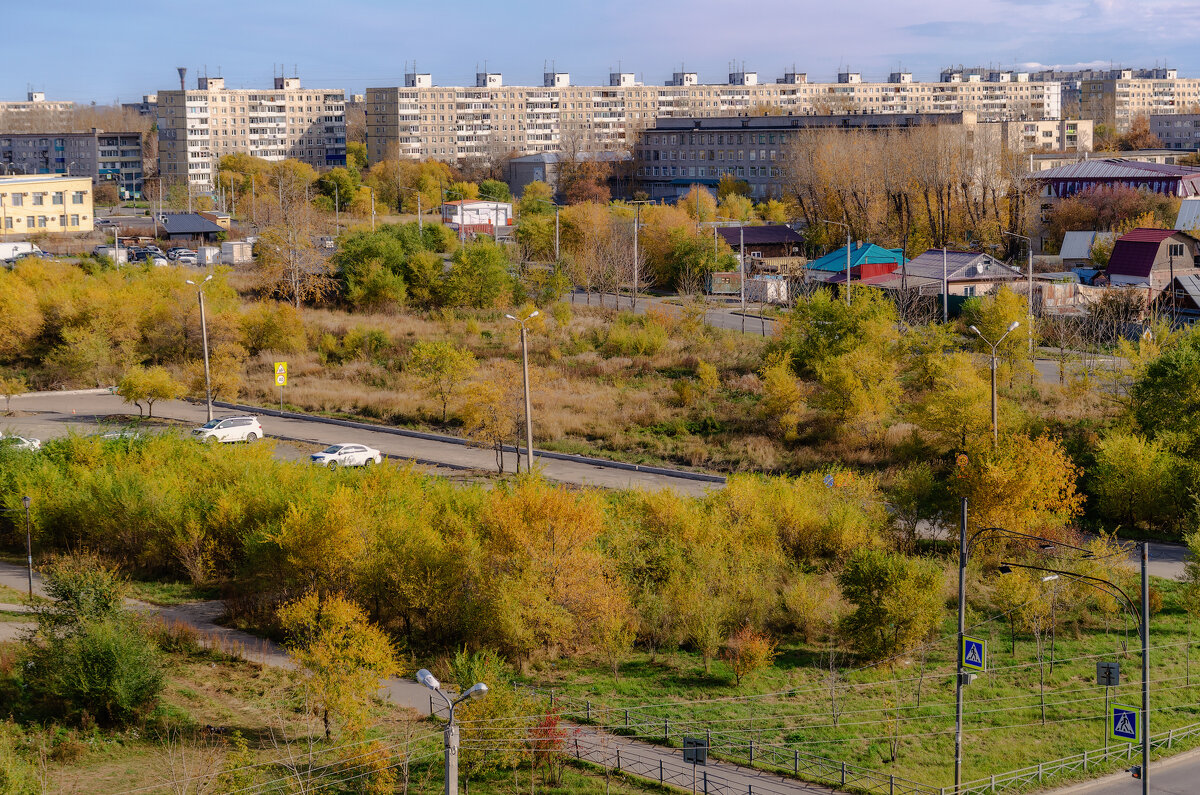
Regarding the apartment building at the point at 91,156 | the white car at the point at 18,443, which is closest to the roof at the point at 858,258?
the white car at the point at 18,443

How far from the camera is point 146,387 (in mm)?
36594

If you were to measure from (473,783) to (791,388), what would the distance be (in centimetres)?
2156

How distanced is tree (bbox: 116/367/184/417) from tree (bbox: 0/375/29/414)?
5144 mm

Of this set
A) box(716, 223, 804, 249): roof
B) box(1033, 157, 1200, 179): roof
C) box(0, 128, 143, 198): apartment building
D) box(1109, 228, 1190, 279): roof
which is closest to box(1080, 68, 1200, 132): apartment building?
box(1033, 157, 1200, 179): roof

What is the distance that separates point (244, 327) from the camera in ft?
155

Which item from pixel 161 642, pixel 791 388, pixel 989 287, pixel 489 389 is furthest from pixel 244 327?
pixel 989 287

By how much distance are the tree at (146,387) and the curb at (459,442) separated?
2778mm

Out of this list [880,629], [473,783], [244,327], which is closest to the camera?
[473,783]

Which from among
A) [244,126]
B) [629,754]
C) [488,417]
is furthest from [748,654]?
[244,126]

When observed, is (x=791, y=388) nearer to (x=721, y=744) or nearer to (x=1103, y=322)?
(x=1103, y=322)

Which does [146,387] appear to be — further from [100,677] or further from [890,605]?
[890,605]

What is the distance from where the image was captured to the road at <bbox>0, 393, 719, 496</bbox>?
31.5 meters

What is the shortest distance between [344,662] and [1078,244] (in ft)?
194

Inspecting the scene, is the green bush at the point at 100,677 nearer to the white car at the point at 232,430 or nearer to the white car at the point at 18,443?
the white car at the point at 18,443
